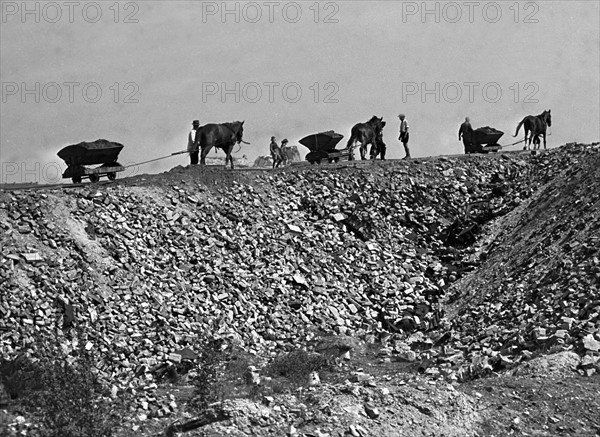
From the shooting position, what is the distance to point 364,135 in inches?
1309

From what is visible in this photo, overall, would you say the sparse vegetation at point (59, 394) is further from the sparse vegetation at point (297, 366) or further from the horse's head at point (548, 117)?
the horse's head at point (548, 117)

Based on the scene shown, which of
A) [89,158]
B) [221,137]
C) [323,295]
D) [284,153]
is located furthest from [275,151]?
[323,295]

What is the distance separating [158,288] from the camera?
23.3 m

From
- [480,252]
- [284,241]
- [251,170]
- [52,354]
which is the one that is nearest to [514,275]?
[480,252]

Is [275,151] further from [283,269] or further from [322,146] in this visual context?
[283,269]

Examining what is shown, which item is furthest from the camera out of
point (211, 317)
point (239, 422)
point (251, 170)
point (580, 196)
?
point (251, 170)

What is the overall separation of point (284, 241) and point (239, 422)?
36.5ft

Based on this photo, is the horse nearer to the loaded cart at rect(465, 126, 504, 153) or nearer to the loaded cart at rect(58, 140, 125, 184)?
the loaded cart at rect(465, 126, 504, 153)

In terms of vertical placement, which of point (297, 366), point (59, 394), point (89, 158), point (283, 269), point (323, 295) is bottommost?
point (297, 366)

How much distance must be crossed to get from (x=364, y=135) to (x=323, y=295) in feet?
29.4

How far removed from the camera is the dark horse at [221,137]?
2952 cm

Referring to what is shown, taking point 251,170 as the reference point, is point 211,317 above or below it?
below

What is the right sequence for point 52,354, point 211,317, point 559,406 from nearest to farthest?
point 559,406
point 52,354
point 211,317

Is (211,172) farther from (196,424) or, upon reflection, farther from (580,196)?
(196,424)
